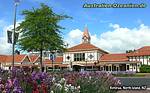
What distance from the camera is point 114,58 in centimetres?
9019

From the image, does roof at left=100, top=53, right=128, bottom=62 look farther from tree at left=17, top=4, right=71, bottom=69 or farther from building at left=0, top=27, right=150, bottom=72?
tree at left=17, top=4, right=71, bottom=69

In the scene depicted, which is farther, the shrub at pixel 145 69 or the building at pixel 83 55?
the building at pixel 83 55

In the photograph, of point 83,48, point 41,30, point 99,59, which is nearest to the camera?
point 41,30

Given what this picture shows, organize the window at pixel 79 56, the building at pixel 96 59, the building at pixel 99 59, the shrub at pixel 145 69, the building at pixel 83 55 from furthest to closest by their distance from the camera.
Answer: the window at pixel 79 56 → the building at pixel 83 55 → the building at pixel 96 59 → the building at pixel 99 59 → the shrub at pixel 145 69

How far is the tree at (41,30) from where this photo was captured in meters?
37.4

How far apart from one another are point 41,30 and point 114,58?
54.5 meters

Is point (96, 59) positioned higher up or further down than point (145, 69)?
higher up

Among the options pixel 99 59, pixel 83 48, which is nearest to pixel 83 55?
pixel 83 48

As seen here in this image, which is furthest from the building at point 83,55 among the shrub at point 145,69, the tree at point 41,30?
the tree at point 41,30

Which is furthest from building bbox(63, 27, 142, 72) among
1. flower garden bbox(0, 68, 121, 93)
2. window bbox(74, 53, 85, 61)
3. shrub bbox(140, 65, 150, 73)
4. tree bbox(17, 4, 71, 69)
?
flower garden bbox(0, 68, 121, 93)

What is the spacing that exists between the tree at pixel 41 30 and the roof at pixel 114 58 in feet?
163

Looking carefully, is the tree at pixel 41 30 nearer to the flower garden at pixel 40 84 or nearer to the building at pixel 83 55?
the flower garden at pixel 40 84

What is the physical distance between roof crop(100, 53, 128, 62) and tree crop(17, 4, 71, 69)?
49.7 meters

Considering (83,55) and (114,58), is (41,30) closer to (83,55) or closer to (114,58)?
(114,58)
